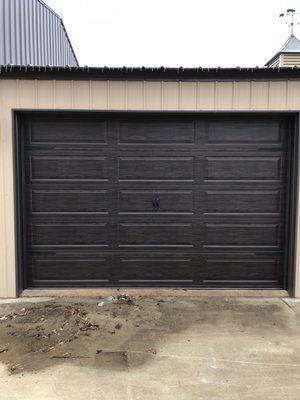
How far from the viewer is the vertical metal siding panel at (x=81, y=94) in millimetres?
5242

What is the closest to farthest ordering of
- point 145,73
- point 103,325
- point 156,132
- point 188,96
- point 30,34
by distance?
point 103,325 → point 145,73 → point 188,96 → point 156,132 → point 30,34

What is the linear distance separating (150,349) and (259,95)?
11.1ft

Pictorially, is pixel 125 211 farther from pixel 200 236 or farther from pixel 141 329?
pixel 141 329

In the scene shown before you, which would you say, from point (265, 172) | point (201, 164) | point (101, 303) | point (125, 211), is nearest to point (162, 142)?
point (201, 164)

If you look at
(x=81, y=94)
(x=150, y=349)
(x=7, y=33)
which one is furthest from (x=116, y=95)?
(x=150, y=349)

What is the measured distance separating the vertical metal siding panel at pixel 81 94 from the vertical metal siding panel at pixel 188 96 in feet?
3.92

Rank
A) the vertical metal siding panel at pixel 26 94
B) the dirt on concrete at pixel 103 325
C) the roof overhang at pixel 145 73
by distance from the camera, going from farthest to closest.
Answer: the vertical metal siding panel at pixel 26 94 < the roof overhang at pixel 145 73 < the dirt on concrete at pixel 103 325

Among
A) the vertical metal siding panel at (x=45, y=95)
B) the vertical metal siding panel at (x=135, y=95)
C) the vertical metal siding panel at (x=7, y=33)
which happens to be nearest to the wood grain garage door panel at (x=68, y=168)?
the vertical metal siding panel at (x=45, y=95)

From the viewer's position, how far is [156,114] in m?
5.45

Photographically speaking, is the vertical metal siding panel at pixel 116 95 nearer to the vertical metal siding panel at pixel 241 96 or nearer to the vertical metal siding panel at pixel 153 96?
the vertical metal siding panel at pixel 153 96

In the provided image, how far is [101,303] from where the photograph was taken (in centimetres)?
516

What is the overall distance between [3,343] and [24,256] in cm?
172

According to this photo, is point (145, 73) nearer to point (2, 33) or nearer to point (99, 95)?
point (99, 95)

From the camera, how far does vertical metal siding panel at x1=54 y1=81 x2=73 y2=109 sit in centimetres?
524
